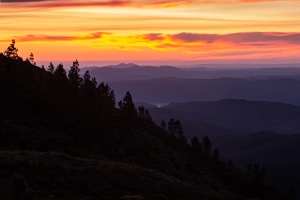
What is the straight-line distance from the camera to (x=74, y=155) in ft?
114

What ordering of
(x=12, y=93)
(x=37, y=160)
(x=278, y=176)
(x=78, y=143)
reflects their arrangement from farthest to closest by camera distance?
(x=278, y=176)
(x=12, y=93)
(x=78, y=143)
(x=37, y=160)

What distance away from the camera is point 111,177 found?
25.2 m

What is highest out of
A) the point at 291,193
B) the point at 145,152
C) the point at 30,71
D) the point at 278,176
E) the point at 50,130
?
the point at 30,71

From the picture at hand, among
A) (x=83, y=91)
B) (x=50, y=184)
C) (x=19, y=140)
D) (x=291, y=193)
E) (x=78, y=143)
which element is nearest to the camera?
(x=50, y=184)

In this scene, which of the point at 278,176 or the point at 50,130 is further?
the point at 278,176

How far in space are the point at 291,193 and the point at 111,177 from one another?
81720mm

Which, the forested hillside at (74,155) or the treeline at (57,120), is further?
the treeline at (57,120)

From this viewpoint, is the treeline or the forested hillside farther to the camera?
the treeline

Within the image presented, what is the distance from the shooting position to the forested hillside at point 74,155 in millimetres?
22250

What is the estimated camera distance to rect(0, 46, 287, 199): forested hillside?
2225 cm

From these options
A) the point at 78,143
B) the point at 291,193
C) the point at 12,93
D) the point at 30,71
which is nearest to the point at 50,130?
the point at 78,143

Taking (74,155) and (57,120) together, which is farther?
(57,120)

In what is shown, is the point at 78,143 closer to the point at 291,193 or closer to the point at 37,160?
the point at 37,160

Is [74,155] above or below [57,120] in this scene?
below
